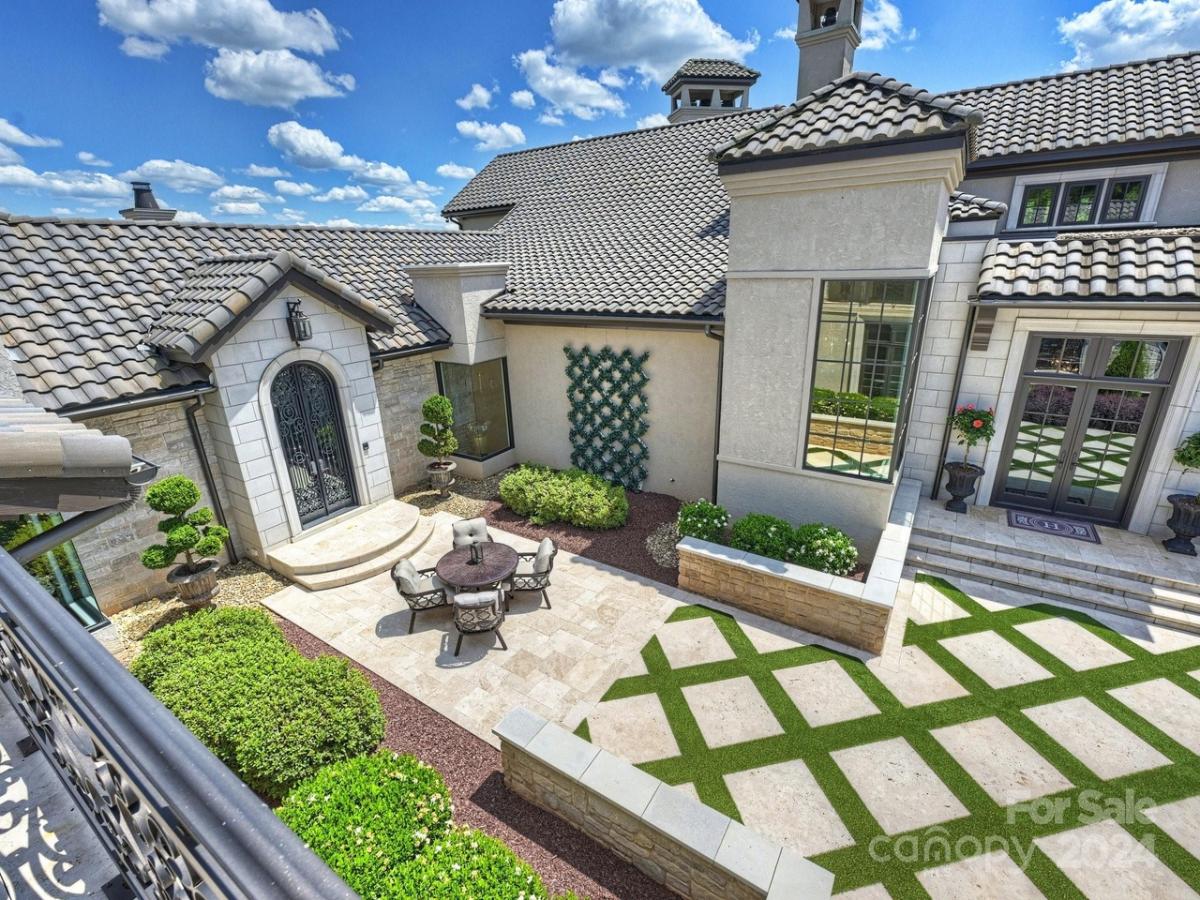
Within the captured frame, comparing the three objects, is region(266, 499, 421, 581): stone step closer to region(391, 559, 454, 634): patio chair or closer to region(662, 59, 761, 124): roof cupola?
region(391, 559, 454, 634): patio chair

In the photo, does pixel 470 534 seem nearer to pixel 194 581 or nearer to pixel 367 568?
pixel 367 568

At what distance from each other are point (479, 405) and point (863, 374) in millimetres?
8570

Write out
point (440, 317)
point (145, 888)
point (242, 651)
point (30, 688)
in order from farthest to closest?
point (440, 317) < point (242, 651) < point (30, 688) < point (145, 888)

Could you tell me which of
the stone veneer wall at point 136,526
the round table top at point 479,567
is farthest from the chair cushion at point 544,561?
the stone veneer wall at point 136,526

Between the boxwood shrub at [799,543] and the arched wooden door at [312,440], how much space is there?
756 centimetres

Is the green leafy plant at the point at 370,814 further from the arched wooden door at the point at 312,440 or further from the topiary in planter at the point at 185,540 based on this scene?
the arched wooden door at the point at 312,440

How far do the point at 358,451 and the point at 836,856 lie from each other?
965 cm

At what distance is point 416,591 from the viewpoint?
7.76 m

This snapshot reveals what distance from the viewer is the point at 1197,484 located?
871 centimetres

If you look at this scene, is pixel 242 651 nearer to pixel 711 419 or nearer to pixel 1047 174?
pixel 711 419

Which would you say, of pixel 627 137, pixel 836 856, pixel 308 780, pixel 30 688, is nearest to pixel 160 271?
pixel 308 780

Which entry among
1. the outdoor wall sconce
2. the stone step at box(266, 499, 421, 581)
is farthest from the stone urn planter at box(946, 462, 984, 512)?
the outdoor wall sconce

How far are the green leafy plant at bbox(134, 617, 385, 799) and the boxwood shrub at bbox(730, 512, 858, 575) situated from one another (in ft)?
18.9

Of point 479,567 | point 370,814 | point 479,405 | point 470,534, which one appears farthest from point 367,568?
point 370,814
